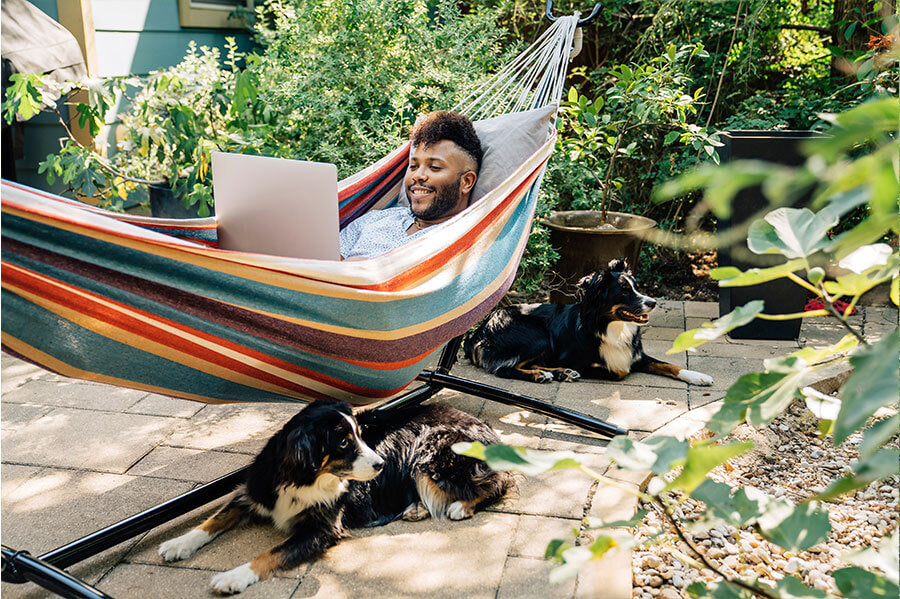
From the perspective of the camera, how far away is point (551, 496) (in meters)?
2.13

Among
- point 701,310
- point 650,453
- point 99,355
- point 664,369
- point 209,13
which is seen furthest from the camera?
point 209,13

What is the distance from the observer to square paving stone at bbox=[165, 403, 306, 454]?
246 cm

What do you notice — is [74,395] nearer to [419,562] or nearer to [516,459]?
[419,562]

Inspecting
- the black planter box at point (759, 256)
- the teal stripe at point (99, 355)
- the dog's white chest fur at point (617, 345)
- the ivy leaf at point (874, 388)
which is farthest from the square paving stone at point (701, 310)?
the ivy leaf at point (874, 388)

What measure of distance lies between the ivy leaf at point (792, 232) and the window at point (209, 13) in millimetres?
5168

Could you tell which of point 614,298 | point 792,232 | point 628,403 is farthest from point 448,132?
point 792,232

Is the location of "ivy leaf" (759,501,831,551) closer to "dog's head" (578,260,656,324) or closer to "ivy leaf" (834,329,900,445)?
"ivy leaf" (834,329,900,445)

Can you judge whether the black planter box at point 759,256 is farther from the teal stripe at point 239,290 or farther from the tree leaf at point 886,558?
the tree leaf at point 886,558

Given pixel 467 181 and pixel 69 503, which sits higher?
pixel 467 181

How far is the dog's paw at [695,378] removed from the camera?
2.91 m

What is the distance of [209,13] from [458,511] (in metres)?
4.56

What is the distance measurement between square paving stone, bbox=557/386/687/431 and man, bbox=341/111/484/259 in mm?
854

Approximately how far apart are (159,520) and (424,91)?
2354 mm

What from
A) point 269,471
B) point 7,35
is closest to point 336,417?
point 269,471
